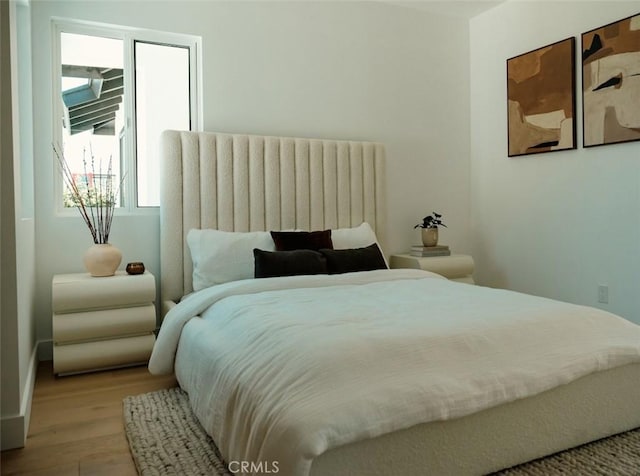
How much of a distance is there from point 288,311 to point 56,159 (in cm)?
213

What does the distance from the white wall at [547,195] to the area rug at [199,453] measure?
5.93ft

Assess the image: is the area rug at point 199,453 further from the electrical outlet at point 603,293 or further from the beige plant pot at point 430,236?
the beige plant pot at point 430,236

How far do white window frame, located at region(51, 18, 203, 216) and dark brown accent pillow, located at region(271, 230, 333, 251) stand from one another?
3.15ft

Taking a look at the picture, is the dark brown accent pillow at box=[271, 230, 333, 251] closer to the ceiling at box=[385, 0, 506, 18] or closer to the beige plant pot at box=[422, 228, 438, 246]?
the beige plant pot at box=[422, 228, 438, 246]

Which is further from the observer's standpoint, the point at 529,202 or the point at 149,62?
the point at 529,202

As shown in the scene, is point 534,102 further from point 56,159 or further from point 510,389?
point 56,159

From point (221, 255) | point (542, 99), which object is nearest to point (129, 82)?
point (221, 255)

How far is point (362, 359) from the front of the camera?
5.13 feet

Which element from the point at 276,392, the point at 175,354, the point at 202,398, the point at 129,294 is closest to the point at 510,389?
the point at 276,392

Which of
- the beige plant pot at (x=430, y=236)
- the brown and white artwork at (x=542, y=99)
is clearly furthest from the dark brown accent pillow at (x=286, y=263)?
the brown and white artwork at (x=542, y=99)

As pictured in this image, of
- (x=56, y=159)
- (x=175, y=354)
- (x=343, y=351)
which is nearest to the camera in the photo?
(x=343, y=351)

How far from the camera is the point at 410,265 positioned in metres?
3.98

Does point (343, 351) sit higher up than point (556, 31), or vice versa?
point (556, 31)

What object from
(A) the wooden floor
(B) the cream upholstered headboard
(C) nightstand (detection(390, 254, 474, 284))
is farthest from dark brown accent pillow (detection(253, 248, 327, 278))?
(C) nightstand (detection(390, 254, 474, 284))
